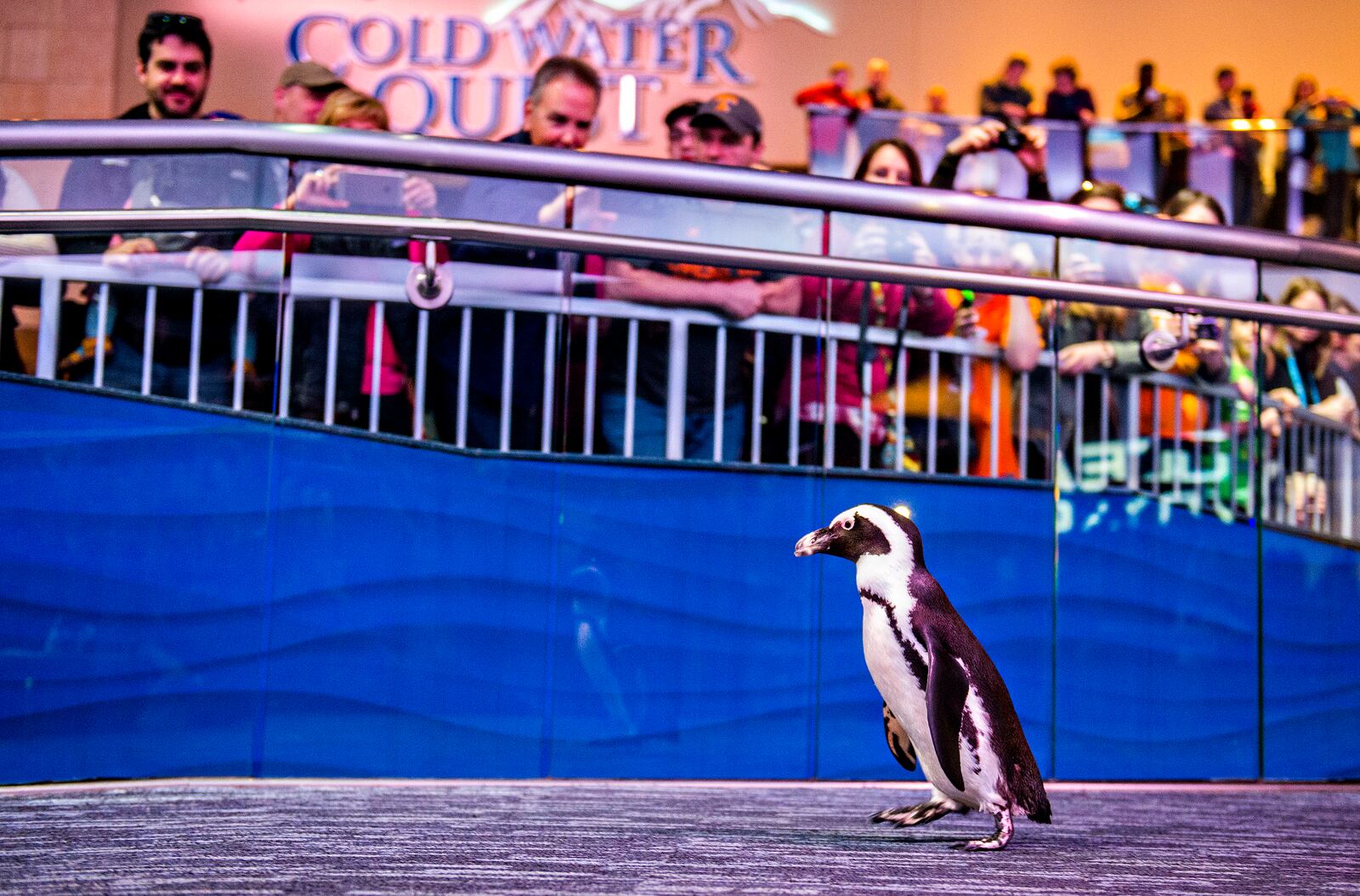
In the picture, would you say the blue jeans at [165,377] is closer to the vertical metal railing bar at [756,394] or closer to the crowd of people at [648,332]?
the crowd of people at [648,332]

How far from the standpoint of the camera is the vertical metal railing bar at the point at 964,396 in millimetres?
4258

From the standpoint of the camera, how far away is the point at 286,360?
3.83m

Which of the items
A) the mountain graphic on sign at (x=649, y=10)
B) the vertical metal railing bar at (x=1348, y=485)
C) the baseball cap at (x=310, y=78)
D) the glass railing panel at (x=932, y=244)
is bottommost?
the vertical metal railing bar at (x=1348, y=485)

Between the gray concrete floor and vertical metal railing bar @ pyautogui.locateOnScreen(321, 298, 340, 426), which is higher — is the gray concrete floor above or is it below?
below

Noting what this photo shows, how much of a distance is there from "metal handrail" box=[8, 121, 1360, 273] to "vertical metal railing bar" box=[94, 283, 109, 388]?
39 cm

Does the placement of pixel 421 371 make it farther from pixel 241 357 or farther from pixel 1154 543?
pixel 1154 543

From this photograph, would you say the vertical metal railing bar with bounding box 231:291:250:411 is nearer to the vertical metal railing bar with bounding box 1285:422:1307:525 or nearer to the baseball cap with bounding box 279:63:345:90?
the baseball cap with bounding box 279:63:345:90

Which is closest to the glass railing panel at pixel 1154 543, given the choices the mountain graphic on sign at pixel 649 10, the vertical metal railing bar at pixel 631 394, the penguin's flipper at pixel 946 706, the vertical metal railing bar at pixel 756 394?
the vertical metal railing bar at pixel 756 394

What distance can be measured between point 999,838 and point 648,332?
1891mm

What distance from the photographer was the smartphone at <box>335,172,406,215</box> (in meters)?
3.87

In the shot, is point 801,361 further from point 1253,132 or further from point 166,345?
point 1253,132

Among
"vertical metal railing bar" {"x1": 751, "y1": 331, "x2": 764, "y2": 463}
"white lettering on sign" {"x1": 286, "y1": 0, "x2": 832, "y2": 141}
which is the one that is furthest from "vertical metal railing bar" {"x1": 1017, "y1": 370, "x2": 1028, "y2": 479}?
"white lettering on sign" {"x1": 286, "y1": 0, "x2": 832, "y2": 141}

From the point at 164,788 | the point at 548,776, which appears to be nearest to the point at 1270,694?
the point at 548,776

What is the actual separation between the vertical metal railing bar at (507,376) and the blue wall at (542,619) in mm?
90
